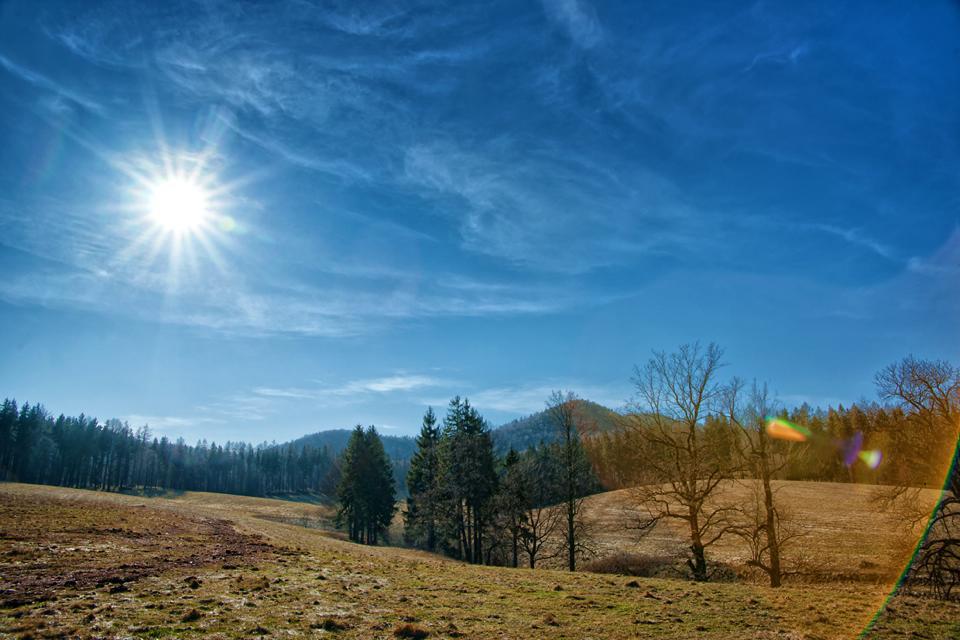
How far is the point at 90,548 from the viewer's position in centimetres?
2159

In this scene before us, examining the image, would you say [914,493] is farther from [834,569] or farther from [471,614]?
[471,614]

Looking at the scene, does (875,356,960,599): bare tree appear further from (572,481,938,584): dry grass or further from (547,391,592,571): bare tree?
(547,391,592,571): bare tree

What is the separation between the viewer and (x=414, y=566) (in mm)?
25094

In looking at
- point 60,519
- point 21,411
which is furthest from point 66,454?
point 60,519

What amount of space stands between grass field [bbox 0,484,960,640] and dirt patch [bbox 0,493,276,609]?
9 cm

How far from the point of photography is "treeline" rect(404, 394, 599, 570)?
38.5 m

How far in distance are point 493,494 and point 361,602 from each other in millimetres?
33605

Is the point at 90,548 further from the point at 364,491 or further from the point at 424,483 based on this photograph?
the point at 364,491

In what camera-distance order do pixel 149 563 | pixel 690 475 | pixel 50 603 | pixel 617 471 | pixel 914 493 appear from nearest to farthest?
pixel 50 603 < pixel 149 563 < pixel 914 493 < pixel 690 475 < pixel 617 471

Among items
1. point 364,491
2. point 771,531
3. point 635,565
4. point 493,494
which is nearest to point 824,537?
point 635,565

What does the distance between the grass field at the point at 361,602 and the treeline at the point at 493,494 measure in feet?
52.5

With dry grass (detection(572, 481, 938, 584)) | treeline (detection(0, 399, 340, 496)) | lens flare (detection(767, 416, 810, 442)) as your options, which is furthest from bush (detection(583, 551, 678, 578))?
treeline (detection(0, 399, 340, 496))

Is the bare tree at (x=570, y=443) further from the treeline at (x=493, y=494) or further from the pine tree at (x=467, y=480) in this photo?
the pine tree at (x=467, y=480)

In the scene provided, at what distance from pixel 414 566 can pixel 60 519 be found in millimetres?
22281
